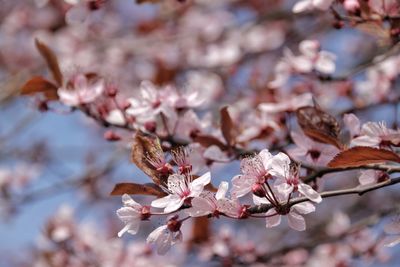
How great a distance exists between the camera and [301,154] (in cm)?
153

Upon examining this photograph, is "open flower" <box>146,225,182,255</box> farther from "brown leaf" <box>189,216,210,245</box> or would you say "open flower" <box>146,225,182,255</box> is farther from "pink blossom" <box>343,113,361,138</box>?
"brown leaf" <box>189,216,210,245</box>

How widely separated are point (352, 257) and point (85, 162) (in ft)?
6.61

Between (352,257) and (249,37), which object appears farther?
(249,37)

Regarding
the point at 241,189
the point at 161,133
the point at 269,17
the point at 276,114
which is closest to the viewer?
the point at 241,189

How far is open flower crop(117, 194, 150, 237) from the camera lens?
1.26 meters

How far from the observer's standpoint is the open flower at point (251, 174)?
1.19 metres

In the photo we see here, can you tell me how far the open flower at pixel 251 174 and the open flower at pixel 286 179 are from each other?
0.02m

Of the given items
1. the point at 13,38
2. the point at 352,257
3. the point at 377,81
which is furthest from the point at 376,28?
the point at 13,38

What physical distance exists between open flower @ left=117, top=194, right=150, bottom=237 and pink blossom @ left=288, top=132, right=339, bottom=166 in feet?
1.53

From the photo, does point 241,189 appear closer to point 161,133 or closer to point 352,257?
point 161,133

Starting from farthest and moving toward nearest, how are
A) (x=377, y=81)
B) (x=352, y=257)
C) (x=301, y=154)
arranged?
1. (x=352, y=257)
2. (x=377, y=81)
3. (x=301, y=154)

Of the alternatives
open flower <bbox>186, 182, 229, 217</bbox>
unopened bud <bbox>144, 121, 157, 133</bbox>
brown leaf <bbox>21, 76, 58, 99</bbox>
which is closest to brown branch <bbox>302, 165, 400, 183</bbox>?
open flower <bbox>186, 182, 229, 217</bbox>

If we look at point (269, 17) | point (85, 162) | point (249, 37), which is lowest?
point (85, 162)

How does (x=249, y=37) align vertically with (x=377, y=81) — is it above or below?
below
